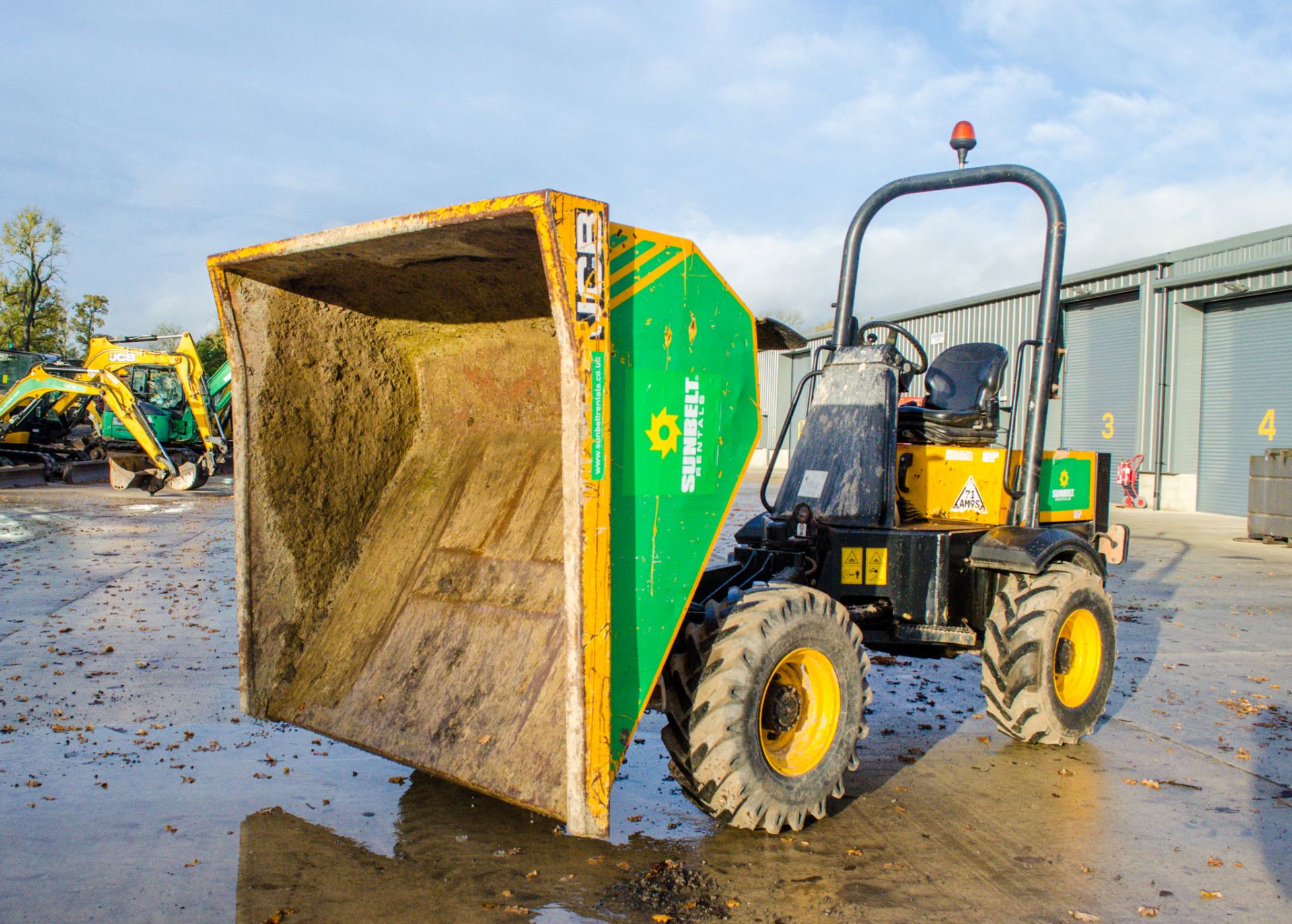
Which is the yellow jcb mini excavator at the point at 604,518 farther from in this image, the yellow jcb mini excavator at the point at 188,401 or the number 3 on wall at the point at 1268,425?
the yellow jcb mini excavator at the point at 188,401

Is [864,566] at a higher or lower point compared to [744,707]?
higher

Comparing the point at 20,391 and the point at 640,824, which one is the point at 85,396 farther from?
the point at 640,824

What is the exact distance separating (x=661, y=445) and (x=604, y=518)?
1.26ft

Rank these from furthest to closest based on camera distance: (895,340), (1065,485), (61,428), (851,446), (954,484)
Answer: (61,428)
(1065,485)
(954,484)
(895,340)
(851,446)

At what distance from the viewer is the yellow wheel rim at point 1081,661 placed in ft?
16.6

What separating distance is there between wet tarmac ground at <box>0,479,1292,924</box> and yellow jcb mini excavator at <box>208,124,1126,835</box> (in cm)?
25

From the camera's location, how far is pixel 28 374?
842 inches

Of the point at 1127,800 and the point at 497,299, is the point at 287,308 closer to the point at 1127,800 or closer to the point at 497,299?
the point at 497,299

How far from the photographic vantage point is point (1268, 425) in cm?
1745

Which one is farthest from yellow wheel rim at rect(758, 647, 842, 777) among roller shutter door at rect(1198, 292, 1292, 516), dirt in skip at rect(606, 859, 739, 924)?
roller shutter door at rect(1198, 292, 1292, 516)

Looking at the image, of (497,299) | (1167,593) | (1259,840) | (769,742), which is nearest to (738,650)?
(769,742)

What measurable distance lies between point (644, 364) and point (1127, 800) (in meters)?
2.84

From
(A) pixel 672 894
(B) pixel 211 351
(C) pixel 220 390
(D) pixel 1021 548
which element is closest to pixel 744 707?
(A) pixel 672 894

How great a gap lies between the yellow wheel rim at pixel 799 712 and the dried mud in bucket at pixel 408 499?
2.60 feet
